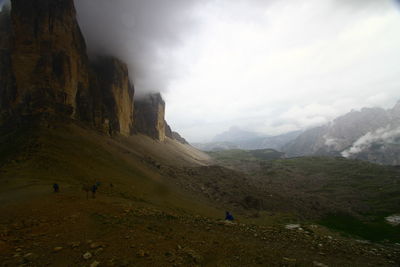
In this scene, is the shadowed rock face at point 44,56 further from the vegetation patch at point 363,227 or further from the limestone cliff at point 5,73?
the vegetation patch at point 363,227

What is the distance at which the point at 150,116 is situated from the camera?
473 feet

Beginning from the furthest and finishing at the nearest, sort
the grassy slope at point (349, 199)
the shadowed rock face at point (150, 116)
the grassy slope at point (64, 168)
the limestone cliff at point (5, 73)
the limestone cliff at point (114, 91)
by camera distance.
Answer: the shadowed rock face at point (150, 116), the limestone cliff at point (114, 91), the grassy slope at point (349, 199), the limestone cliff at point (5, 73), the grassy slope at point (64, 168)

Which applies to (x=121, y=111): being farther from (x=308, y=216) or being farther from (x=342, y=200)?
(x=342, y=200)

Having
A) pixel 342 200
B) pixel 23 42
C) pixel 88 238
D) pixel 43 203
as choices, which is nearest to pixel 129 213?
pixel 88 238

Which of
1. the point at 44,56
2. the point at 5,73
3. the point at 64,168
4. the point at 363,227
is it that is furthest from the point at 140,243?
the point at 5,73

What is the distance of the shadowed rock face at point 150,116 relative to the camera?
133 metres

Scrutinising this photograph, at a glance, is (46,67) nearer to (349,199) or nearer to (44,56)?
(44,56)

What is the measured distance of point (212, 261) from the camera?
1029cm

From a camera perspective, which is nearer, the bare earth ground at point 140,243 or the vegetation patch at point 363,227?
the bare earth ground at point 140,243

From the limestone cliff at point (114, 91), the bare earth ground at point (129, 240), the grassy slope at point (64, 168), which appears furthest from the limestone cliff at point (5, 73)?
the bare earth ground at point (129, 240)

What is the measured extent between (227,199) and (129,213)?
41961mm

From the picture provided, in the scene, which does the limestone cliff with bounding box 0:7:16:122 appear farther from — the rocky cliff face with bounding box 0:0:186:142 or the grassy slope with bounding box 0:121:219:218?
the grassy slope with bounding box 0:121:219:218

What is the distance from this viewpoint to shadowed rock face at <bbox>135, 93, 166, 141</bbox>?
133 metres

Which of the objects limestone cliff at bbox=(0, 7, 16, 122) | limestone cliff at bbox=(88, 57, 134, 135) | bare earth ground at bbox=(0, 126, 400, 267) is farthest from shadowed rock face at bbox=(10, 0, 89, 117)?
bare earth ground at bbox=(0, 126, 400, 267)
